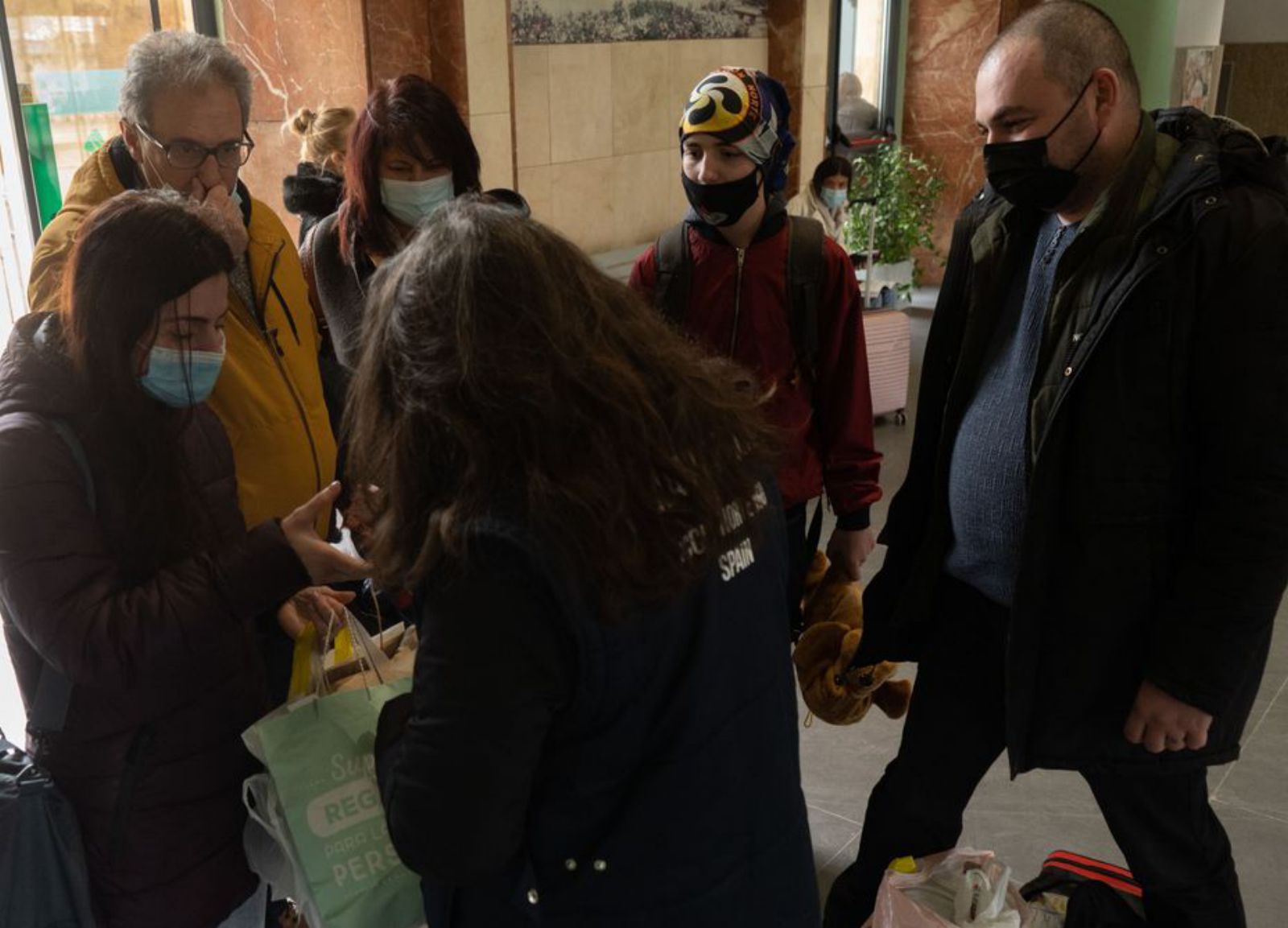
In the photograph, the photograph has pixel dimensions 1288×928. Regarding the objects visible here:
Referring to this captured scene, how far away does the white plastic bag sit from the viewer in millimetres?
2145

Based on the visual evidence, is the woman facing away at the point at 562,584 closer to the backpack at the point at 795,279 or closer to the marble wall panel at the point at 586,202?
the backpack at the point at 795,279

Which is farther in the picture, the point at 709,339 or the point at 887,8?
the point at 887,8

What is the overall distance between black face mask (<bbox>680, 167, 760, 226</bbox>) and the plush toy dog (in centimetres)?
85

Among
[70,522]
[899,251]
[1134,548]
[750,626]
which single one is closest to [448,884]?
[750,626]

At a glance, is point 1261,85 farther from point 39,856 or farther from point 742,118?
point 39,856

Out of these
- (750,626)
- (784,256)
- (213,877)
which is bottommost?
(213,877)

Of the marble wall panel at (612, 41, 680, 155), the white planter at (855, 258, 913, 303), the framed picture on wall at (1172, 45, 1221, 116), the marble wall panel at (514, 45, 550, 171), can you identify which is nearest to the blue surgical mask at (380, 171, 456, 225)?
the marble wall panel at (514, 45, 550, 171)

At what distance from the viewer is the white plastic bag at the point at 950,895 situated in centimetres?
214

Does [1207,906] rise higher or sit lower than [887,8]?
lower

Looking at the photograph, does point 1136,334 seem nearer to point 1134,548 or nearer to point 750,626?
point 1134,548

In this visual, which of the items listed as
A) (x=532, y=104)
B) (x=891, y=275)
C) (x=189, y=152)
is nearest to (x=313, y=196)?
(x=189, y=152)

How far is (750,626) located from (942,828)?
1.16 metres

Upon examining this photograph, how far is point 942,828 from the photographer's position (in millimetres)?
2285

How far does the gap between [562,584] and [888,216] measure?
765 cm
